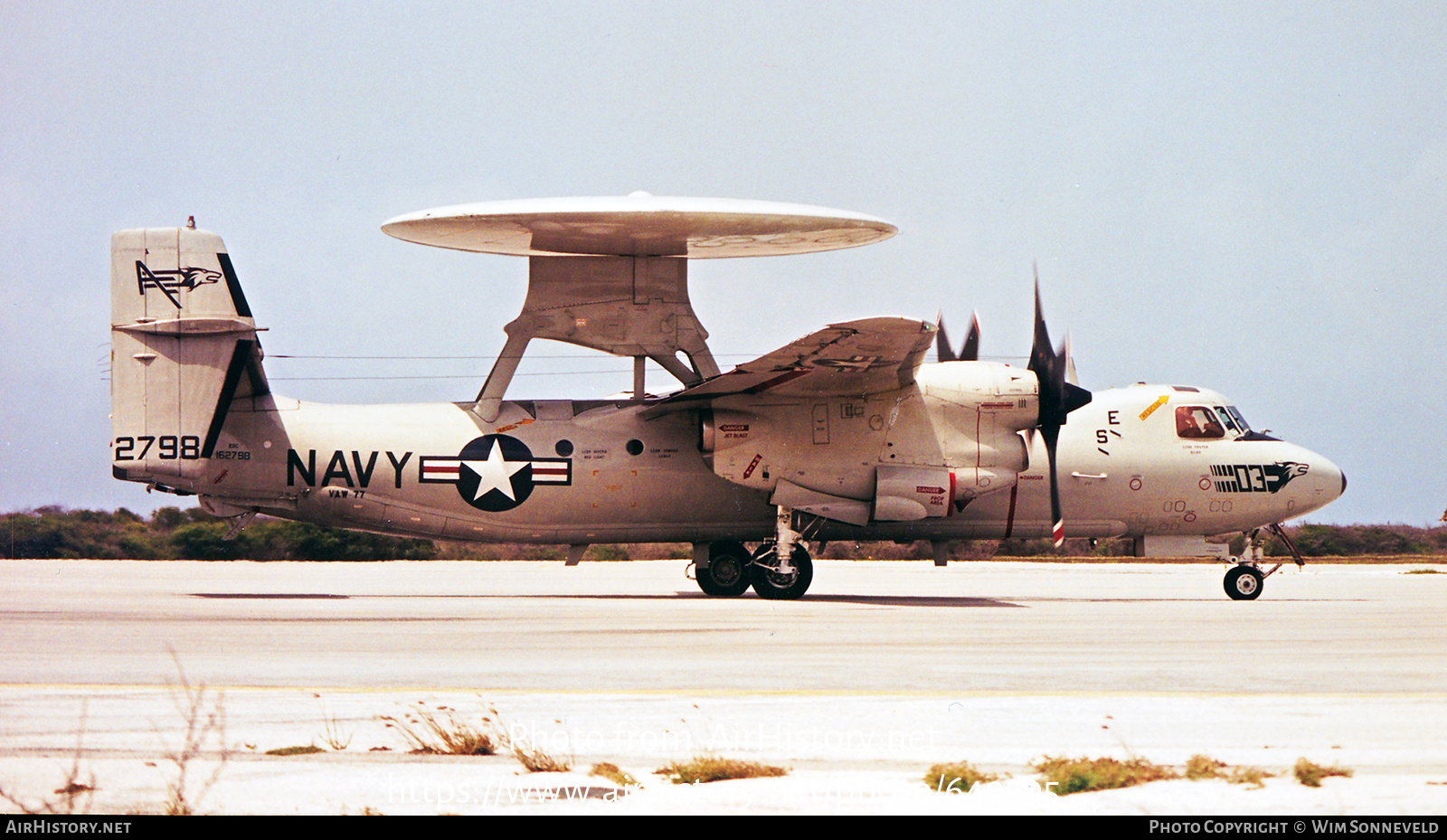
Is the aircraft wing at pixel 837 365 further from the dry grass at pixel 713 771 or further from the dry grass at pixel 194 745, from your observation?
the dry grass at pixel 713 771

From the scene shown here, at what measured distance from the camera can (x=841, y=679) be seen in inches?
358


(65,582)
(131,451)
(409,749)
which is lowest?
(65,582)

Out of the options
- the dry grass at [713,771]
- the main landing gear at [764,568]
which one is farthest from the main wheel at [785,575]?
the dry grass at [713,771]

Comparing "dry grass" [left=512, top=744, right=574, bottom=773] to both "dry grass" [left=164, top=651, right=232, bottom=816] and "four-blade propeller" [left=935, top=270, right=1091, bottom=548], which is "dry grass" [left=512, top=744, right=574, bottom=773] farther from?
"four-blade propeller" [left=935, top=270, right=1091, bottom=548]

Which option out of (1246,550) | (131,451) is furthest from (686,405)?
(1246,550)

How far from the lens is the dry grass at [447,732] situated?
6195 millimetres

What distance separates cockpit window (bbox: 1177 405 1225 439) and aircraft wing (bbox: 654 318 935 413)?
498cm

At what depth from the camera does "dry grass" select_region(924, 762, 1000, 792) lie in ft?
17.9

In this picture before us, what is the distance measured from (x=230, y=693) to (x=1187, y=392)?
55.4 ft

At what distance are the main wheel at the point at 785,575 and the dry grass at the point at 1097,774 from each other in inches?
515

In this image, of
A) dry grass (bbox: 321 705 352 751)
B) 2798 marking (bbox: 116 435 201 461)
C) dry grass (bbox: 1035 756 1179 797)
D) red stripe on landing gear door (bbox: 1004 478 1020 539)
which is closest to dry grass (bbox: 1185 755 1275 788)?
dry grass (bbox: 1035 756 1179 797)

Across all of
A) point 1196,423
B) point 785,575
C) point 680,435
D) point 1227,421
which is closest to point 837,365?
point 680,435

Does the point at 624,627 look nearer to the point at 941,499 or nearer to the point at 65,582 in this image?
the point at 941,499

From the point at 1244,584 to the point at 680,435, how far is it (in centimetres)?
942
